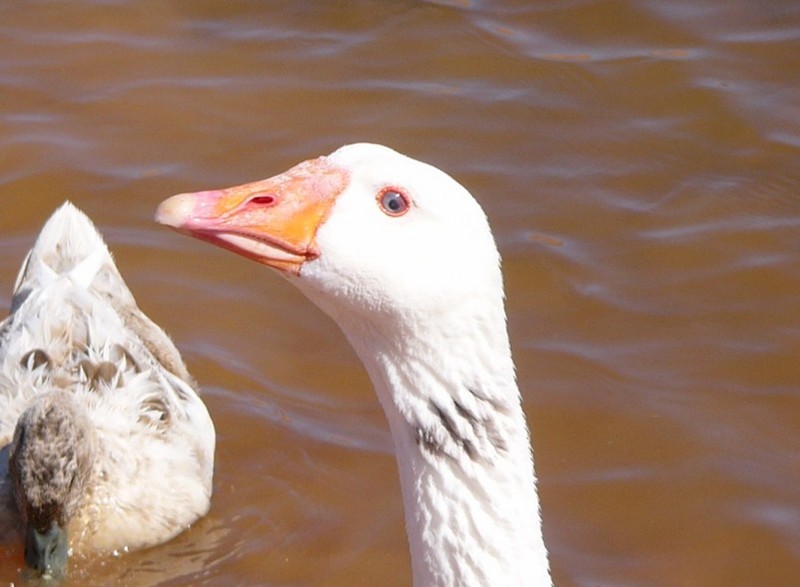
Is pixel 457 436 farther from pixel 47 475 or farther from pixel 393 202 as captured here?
pixel 47 475

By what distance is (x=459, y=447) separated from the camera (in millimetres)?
4051

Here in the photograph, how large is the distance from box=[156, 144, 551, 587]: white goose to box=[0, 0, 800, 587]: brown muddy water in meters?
2.22

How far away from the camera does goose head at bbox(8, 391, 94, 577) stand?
6.29 m

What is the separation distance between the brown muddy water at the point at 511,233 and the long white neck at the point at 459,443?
2.15m

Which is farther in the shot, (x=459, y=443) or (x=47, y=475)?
(x=47, y=475)

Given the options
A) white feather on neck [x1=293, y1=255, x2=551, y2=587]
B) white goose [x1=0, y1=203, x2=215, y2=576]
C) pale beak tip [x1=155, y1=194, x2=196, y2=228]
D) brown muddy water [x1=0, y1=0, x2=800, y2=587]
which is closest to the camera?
pale beak tip [x1=155, y1=194, x2=196, y2=228]

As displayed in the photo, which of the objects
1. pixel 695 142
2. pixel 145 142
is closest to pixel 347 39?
pixel 145 142

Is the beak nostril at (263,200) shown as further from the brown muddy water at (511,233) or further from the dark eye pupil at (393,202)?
the brown muddy water at (511,233)

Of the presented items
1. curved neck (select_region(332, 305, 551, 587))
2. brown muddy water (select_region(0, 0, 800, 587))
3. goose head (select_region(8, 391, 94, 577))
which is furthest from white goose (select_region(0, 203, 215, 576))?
curved neck (select_region(332, 305, 551, 587))

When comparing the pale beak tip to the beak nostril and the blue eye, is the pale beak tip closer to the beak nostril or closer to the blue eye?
the beak nostril

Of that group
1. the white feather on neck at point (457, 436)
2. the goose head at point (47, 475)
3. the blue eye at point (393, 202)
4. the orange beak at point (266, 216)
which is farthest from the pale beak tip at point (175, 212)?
the goose head at point (47, 475)

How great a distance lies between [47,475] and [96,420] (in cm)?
60

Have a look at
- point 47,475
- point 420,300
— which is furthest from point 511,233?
point 420,300

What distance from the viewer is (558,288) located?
7.95m
